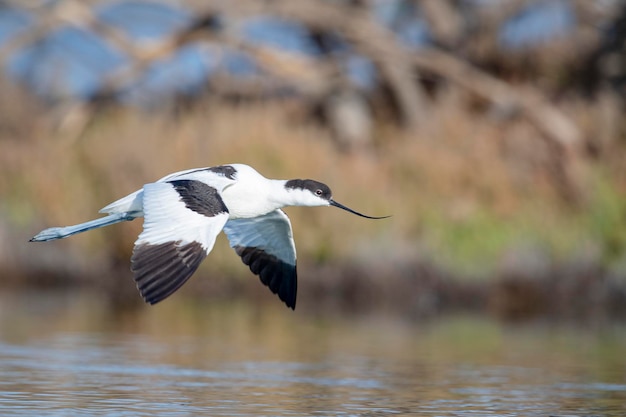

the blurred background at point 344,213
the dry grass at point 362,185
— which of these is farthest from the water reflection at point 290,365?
the dry grass at point 362,185

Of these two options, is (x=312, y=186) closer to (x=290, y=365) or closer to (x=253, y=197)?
(x=253, y=197)

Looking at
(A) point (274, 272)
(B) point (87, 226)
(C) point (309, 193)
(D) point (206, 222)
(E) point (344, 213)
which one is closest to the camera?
(D) point (206, 222)

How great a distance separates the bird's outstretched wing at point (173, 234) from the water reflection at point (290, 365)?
2.47 feet

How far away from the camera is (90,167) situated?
17719mm

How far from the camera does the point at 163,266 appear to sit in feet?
22.9

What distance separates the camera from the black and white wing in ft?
29.9

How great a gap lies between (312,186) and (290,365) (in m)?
1.45

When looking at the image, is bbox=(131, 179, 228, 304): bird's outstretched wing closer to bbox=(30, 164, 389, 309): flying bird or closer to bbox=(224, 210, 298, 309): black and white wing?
bbox=(30, 164, 389, 309): flying bird

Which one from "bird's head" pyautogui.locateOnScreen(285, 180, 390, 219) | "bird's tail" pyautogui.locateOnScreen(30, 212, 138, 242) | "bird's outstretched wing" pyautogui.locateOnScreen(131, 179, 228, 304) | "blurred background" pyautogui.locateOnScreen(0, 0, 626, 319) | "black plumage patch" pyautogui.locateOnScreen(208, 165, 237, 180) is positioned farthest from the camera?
"blurred background" pyautogui.locateOnScreen(0, 0, 626, 319)

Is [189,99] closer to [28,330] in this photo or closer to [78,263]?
[78,263]

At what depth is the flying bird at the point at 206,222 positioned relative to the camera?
7.00m

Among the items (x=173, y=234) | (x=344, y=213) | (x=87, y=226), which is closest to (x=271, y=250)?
(x=87, y=226)

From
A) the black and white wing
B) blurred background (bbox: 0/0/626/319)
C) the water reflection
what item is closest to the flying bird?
the black and white wing

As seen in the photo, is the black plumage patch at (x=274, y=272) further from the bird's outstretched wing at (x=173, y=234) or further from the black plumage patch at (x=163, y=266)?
the black plumage patch at (x=163, y=266)
